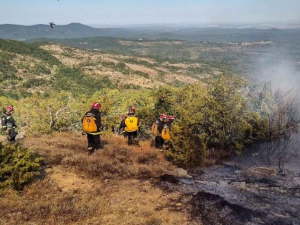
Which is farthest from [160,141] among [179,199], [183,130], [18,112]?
[18,112]

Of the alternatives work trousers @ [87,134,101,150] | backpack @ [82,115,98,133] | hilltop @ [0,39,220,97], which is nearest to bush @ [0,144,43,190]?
backpack @ [82,115,98,133]

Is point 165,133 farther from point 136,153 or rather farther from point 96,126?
point 96,126

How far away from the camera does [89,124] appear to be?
31.2ft

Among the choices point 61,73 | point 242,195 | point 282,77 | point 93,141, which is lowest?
point 61,73

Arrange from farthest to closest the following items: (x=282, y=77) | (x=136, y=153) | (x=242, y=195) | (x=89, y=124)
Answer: (x=282, y=77)
(x=136, y=153)
(x=89, y=124)
(x=242, y=195)

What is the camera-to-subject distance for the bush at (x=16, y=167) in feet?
23.0

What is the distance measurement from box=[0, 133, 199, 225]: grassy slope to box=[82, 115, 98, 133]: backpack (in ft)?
2.66

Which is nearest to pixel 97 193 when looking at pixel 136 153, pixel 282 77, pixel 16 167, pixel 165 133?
pixel 16 167

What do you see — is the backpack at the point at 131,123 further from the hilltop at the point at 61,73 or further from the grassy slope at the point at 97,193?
the hilltop at the point at 61,73

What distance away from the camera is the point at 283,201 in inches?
271

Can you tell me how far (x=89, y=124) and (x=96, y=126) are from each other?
0.24 m

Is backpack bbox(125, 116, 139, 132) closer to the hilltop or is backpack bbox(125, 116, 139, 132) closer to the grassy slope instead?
the grassy slope

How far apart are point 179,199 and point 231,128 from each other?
5.82 meters

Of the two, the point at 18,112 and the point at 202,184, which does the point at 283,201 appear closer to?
the point at 202,184
